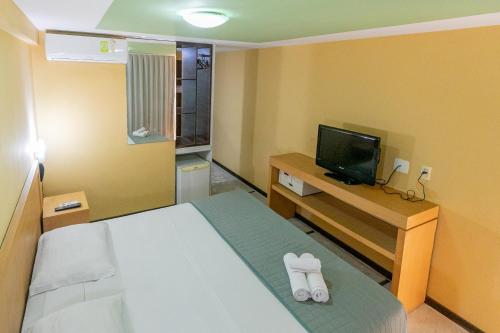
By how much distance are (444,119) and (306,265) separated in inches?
60.0

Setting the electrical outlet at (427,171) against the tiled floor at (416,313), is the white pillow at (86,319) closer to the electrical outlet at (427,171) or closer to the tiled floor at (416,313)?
the tiled floor at (416,313)

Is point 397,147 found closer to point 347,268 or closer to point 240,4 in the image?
point 347,268

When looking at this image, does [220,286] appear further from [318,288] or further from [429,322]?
[429,322]

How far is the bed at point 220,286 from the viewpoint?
1.77 meters

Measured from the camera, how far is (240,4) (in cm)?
186

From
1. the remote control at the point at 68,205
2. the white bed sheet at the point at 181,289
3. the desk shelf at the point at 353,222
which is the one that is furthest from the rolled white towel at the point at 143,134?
the desk shelf at the point at 353,222

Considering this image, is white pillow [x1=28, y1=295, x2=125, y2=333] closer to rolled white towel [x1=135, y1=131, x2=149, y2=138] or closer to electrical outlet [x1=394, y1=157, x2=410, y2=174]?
electrical outlet [x1=394, y1=157, x2=410, y2=174]

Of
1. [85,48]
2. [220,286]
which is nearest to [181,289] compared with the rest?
[220,286]

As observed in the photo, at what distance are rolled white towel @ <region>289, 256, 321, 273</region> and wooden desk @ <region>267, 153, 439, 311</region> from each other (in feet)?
2.48

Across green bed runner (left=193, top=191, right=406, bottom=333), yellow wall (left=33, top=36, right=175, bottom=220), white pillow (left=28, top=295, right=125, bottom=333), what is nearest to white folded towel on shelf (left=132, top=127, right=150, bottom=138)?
yellow wall (left=33, top=36, right=175, bottom=220)

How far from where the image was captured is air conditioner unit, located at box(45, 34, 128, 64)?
3.12 metres

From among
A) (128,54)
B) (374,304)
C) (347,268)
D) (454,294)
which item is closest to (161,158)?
(128,54)

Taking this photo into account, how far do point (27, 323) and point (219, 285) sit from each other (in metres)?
1.04

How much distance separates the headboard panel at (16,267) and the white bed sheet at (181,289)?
14cm
